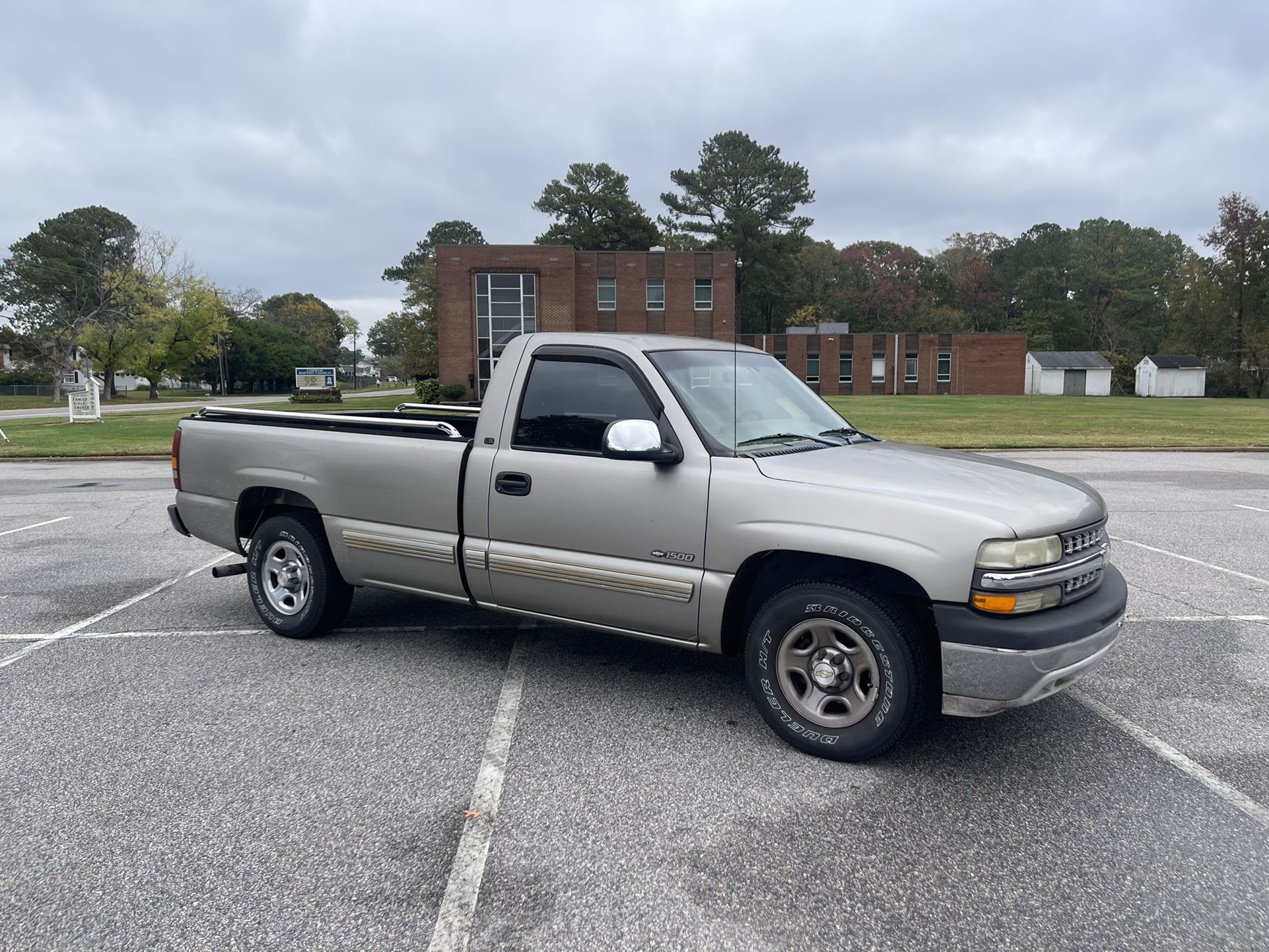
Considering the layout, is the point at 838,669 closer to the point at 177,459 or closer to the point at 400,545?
the point at 400,545

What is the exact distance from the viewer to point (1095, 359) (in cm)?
7919

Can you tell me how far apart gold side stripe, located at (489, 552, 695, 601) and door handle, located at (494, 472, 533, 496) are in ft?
1.07

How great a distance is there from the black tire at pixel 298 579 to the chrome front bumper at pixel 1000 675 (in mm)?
3643

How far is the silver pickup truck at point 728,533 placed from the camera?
130 inches

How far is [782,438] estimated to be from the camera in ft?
13.7

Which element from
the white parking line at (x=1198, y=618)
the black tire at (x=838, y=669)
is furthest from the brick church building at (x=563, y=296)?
the black tire at (x=838, y=669)

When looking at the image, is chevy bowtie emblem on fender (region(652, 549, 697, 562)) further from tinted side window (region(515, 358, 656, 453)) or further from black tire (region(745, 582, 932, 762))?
tinted side window (region(515, 358, 656, 453))

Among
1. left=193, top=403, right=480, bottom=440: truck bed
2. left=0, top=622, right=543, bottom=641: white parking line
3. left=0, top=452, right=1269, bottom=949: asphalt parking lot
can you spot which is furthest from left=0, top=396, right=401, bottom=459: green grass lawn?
left=0, top=452, right=1269, bottom=949: asphalt parking lot

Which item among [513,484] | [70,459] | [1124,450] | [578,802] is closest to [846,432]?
[513,484]

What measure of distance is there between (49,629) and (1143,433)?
26.5m

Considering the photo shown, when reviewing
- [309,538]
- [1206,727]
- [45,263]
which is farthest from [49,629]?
[45,263]

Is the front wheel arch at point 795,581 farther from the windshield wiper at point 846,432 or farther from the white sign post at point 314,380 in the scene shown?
the white sign post at point 314,380

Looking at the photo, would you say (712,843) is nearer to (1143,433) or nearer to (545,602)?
(545,602)

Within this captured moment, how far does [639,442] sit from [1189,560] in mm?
6537
